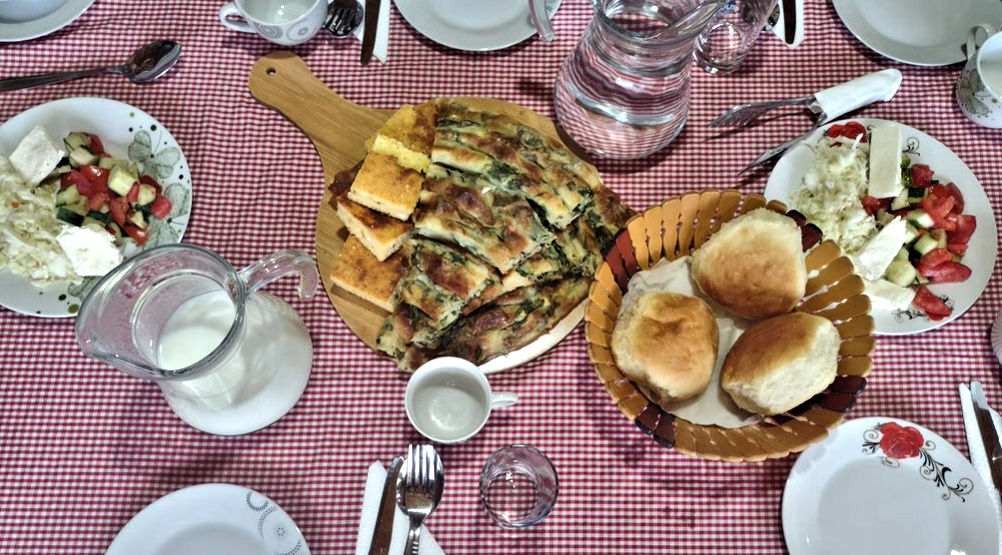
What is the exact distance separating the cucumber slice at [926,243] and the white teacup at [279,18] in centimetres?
154

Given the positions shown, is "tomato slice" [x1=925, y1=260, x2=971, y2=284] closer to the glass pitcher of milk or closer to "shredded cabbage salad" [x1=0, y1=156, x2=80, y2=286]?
the glass pitcher of milk

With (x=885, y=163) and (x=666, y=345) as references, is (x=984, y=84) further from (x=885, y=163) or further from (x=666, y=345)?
(x=666, y=345)

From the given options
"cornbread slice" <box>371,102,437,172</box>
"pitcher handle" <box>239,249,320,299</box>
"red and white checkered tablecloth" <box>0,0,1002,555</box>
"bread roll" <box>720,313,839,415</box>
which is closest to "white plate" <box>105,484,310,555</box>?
"red and white checkered tablecloth" <box>0,0,1002,555</box>

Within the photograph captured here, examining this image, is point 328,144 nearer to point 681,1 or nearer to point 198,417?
point 198,417

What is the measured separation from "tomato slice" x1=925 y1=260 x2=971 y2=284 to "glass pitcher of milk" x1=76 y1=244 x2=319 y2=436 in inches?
53.9

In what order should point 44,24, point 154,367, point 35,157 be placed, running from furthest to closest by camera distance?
point 44,24 → point 35,157 → point 154,367

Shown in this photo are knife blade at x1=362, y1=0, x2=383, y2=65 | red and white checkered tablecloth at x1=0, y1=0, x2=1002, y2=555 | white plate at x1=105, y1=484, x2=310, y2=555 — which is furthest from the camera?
knife blade at x1=362, y1=0, x2=383, y2=65

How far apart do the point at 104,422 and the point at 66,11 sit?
3.72 feet

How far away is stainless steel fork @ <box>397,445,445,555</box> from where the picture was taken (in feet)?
5.29

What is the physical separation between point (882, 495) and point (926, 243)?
1.85 feet

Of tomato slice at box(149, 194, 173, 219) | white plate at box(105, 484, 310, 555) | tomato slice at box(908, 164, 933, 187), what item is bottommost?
white plate at box(105, 484, 310, 555)

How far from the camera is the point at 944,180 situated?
1.79 metres

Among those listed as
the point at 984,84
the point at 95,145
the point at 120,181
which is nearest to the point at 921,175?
the point at 984,84

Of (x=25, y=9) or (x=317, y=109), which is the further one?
(x=25, y=9)
